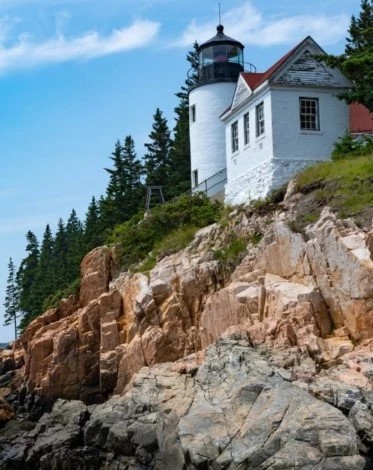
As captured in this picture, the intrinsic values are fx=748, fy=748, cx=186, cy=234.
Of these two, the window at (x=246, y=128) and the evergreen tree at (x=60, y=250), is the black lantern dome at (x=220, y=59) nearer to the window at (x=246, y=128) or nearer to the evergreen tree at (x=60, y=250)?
the window at (x=246, y=128)

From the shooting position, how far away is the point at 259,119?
1212 inches

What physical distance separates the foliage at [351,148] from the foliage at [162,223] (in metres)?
5.85

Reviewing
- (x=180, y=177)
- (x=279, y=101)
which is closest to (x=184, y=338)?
(x=279, y=101)

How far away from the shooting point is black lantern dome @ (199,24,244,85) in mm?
37281

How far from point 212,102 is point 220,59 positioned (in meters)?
2.46

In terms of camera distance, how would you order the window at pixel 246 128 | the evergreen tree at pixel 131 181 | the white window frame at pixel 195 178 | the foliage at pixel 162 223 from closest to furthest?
the foliage at pixel 162 223 → the window at pixel 246 128 → the white window frame at pixel 195 178 → the evergreen tree at pixel 131 181

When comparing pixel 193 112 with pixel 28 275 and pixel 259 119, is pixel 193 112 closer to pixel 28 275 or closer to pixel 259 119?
pixel 259 119

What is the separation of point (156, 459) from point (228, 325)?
6.22 metres

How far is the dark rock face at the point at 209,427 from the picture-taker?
14.9 m

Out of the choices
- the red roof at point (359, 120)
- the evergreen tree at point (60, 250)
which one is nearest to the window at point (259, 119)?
the red roof at point (359, 120)

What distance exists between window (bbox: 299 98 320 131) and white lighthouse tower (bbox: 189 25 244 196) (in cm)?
616

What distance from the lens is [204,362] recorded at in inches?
774

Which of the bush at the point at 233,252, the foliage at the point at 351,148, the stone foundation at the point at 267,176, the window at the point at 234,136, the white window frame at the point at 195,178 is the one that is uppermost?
the window at the point at 234,136

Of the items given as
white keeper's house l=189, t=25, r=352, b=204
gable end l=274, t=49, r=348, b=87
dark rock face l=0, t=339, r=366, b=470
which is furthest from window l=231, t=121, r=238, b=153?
dark rock face l=0, t=339, r=366, b=470
